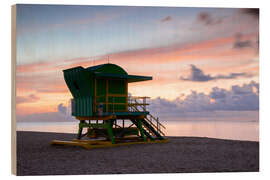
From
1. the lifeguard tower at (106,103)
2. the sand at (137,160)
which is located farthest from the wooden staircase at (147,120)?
the sand at (137,160)

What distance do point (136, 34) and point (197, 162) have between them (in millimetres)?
5939

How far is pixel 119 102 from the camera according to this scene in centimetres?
2250

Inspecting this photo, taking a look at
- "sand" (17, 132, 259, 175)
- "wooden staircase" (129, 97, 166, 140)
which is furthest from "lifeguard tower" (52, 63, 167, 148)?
"sand" (17, 132, 259, 175)

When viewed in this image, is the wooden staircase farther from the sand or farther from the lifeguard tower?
the sand

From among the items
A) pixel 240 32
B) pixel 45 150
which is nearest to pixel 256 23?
pixel 240 32

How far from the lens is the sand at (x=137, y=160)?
1409 cm

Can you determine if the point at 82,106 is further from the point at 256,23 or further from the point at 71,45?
the point at 256,23

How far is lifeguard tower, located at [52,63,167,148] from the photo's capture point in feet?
69.4

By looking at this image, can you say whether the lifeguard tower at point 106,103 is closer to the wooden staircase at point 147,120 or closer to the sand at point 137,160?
the wooden staircase at point 147,120

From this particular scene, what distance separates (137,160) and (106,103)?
19.4 ft

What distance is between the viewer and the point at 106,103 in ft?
69.0

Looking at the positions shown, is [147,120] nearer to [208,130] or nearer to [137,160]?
[137,160]

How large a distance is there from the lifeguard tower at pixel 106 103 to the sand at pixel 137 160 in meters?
2.01

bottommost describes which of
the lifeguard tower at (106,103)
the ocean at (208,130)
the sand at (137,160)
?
the ocean at (208,130)
